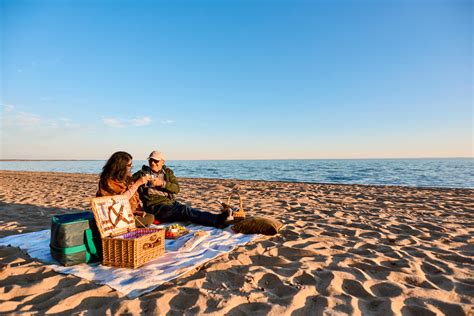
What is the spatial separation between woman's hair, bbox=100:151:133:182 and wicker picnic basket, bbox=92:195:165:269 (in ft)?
1.32

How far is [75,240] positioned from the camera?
3539 mm

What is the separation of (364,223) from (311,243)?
81.7 inches

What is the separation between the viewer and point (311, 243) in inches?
176

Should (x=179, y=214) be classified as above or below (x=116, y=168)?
below

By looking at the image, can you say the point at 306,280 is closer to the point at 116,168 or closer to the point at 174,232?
the point at 174,232

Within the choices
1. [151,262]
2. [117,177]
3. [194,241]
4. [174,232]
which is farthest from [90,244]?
[194,241]

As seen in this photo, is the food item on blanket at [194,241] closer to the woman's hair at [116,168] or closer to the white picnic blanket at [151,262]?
the white picnic blanket at [151,262]

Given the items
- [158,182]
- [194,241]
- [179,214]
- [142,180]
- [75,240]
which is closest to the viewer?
[75,240]

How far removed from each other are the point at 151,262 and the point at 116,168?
1.62m

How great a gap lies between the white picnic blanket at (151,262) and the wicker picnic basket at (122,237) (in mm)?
104

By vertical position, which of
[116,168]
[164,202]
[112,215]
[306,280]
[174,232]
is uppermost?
[116,168]

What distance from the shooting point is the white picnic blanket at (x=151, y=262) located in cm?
304

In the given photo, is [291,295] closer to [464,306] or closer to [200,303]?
[200,303]

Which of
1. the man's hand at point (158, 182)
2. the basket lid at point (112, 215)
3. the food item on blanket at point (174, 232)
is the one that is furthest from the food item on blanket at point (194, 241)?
the man's hand at point (158, 182)
